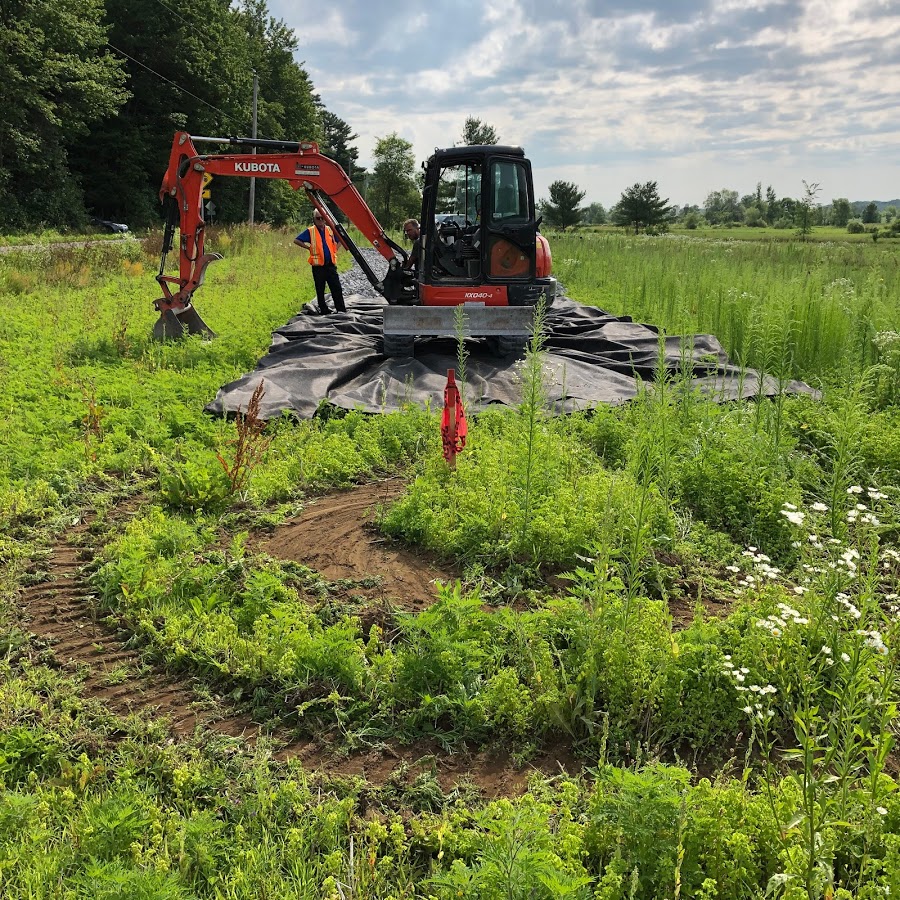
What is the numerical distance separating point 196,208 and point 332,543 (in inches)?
282

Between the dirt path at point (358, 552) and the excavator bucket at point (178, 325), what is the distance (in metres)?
5.76

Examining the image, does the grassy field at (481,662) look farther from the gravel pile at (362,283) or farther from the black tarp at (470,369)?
the gravel pile at (362,283)

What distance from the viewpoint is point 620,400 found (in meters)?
7.99

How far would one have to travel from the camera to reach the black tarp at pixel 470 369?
7.75m

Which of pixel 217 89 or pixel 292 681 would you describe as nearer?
pixel 292 681

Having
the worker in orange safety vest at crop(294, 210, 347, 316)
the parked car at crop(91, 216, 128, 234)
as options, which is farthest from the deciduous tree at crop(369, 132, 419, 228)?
the worker in orange safety vest at crop(294, 210, 347, 316)

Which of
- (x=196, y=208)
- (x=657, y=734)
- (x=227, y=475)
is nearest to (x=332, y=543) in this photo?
(x=227, y=475)

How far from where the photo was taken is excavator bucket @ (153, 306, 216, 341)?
1024 centimetres

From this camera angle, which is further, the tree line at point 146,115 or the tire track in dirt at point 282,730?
the tree line at point 146,115

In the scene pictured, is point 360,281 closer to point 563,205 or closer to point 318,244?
point 318,244

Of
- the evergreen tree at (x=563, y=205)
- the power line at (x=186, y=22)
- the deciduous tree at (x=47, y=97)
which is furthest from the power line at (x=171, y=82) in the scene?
the evergreen tree at (x=563, y=205)

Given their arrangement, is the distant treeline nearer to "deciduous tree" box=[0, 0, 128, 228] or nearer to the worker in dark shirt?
"deciduous tree" box=[0, 0, 128, 228]

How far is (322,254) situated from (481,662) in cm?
947

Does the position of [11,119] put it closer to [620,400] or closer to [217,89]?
[217,89]
